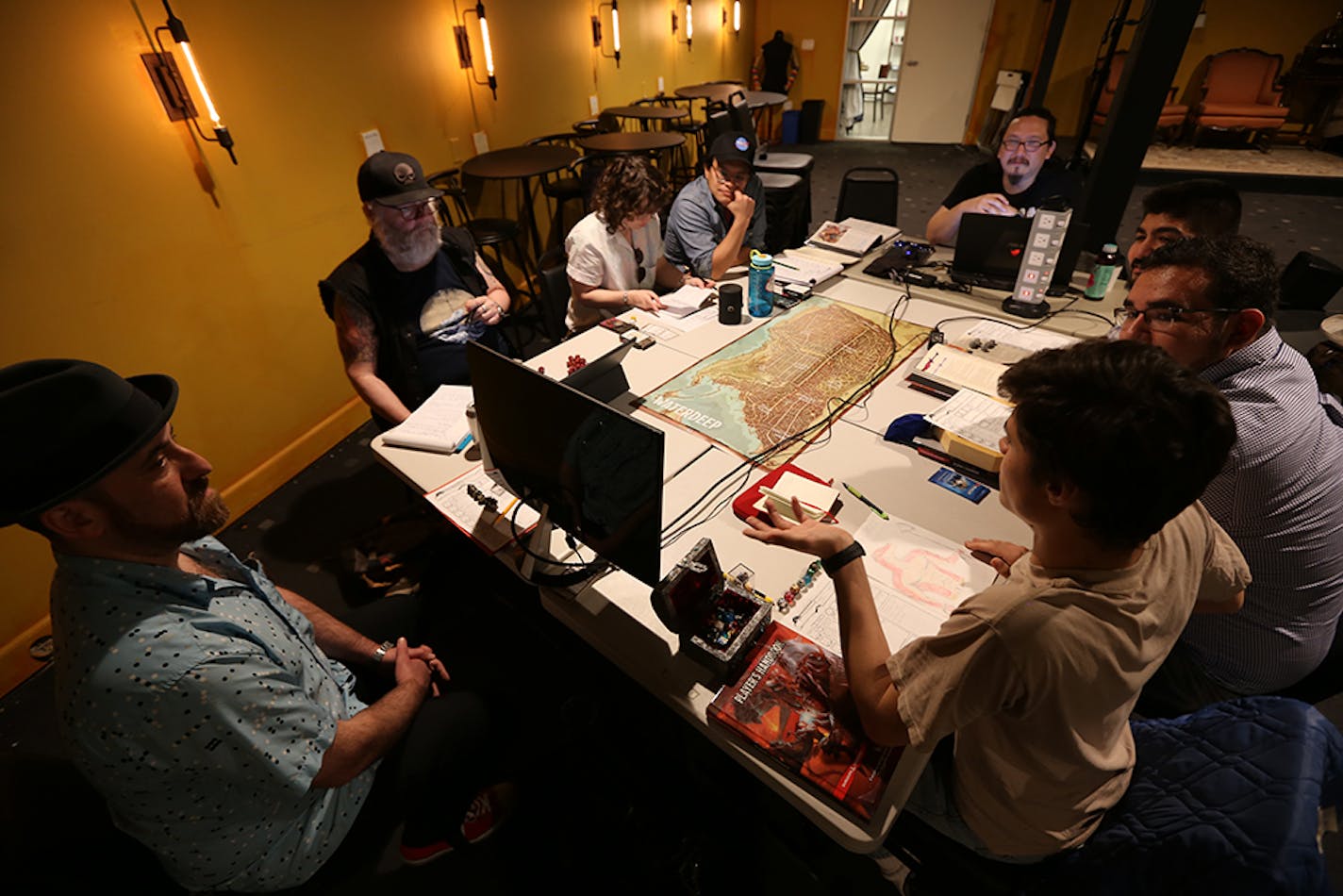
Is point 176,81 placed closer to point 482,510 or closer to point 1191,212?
point 482,510

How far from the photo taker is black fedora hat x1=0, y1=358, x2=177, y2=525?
36.7 inches

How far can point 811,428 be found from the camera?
6.17ft

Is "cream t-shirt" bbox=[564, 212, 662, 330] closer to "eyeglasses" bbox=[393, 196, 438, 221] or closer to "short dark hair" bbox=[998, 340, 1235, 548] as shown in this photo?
"eyeglasses" bbox=[393, 196, 438, 221]

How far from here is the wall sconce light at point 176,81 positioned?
92.6 inches

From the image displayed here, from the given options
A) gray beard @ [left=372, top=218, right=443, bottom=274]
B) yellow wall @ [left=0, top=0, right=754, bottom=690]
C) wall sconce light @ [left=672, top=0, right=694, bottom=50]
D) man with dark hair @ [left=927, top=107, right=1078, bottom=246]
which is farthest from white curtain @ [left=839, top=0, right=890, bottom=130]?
gray beard @ [left=372, top=218, right=443, bottom=274]

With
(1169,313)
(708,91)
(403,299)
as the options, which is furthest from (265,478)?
(708,91)

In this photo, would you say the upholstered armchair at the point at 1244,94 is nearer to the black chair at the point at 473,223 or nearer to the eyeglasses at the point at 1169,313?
the eyeglasses at the point at 1169,313

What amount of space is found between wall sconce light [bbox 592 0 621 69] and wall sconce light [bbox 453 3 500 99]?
166 centimetres

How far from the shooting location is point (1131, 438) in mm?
843

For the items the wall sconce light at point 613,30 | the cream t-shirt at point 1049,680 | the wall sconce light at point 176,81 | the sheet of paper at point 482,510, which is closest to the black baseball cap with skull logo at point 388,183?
the wall sconce light at point 176,81

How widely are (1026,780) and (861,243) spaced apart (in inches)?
113

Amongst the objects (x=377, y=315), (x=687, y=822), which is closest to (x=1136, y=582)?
(x=687, y=822)

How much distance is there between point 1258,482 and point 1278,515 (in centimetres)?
9

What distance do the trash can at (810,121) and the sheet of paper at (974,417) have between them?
883 centimetres
